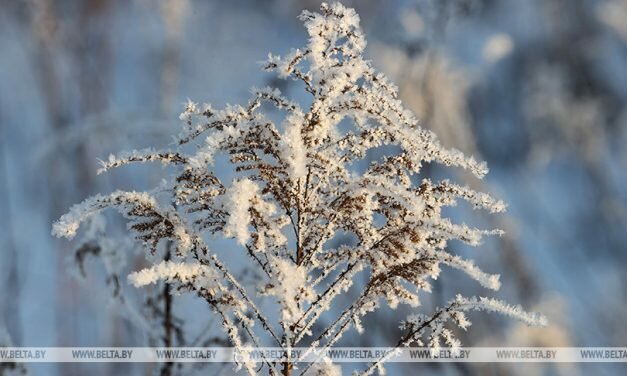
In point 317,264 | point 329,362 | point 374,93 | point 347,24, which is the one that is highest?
point 347,24

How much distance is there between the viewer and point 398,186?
2.69 meters

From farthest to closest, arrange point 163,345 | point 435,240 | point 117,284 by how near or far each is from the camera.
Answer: point 117,284, point 163,345, point 435,240

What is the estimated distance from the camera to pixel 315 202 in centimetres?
288

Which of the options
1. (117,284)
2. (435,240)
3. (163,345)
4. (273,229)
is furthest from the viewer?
(117,284)

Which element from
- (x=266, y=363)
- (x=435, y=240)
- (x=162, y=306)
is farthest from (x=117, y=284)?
(x=435, y=240)

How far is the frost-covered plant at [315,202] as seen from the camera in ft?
8.55

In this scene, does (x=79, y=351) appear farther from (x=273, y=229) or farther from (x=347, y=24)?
(x=347, y=24)

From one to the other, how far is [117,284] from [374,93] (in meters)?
3.39

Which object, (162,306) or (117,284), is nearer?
(162,306)

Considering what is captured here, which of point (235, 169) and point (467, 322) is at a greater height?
point (235, 169)

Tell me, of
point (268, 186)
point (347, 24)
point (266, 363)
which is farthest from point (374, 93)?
point (266, 363)

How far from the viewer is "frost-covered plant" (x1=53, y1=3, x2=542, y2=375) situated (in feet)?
8.55

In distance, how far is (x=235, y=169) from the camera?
276 centimetres

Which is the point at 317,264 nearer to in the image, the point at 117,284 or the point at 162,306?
the point at 162,306
